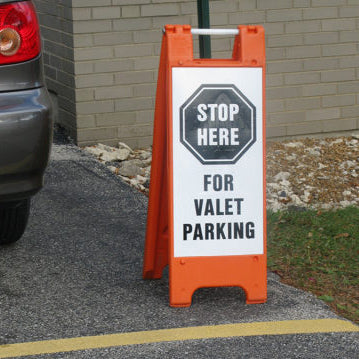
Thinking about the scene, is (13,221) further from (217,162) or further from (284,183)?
(284,183)

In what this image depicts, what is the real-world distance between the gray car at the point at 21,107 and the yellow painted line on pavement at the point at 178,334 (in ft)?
2.37

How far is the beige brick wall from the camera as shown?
7660mm

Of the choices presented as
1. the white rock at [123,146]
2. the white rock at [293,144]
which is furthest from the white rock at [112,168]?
the white rock at [293,144]

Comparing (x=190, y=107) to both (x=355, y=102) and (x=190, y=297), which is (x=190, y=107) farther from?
(x=355, y=102)

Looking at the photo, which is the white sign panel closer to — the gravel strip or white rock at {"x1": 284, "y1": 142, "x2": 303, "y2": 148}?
the gravel strip

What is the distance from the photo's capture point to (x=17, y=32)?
13.8ft

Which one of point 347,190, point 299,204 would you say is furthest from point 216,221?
point 347,190

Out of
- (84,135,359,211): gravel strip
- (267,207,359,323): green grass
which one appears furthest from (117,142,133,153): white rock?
(267,207,359,323): green grass

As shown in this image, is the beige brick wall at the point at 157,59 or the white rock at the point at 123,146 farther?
the white rock at the point at 123,146

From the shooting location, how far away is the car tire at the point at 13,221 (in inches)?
198

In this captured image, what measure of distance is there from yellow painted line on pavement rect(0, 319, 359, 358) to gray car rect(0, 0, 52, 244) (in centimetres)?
72

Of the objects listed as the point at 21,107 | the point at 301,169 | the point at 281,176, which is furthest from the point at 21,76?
the point at 301,169

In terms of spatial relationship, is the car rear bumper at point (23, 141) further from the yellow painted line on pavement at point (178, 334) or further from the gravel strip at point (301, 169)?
the gravel strip at point (301, 169)

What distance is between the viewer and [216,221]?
4340 millimetres
